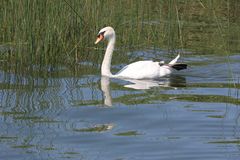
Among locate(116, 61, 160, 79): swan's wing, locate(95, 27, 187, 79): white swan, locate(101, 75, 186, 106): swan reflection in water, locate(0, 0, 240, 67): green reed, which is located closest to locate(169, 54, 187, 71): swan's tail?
locate(95, 27, 187, 79): white swan

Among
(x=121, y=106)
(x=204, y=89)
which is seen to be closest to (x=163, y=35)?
(x=204, y=89)

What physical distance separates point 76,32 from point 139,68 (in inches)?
61.3

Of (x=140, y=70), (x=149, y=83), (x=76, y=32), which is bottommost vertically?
(x=149, y=83)

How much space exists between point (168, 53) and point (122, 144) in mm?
5936

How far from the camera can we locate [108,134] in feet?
25.1

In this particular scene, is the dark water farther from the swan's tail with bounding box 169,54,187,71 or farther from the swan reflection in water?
the swan's tail with bounding box 169,54,187,71

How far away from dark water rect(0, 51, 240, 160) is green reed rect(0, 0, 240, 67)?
528mm

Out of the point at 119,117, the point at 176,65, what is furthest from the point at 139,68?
the point at 119,117

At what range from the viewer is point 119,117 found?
28.1 feet

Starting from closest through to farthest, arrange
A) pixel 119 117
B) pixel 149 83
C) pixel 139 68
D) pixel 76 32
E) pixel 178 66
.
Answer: pixel 119 117 < pixel 149 83 < pixel 139 68 < pixel 178 66 < pixel 76 32

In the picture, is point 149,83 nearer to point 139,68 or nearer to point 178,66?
point 139,68

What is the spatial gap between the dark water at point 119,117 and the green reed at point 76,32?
20.8 inches

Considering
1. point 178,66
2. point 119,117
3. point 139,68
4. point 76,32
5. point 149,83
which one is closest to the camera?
point 119,117

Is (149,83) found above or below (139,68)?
below
